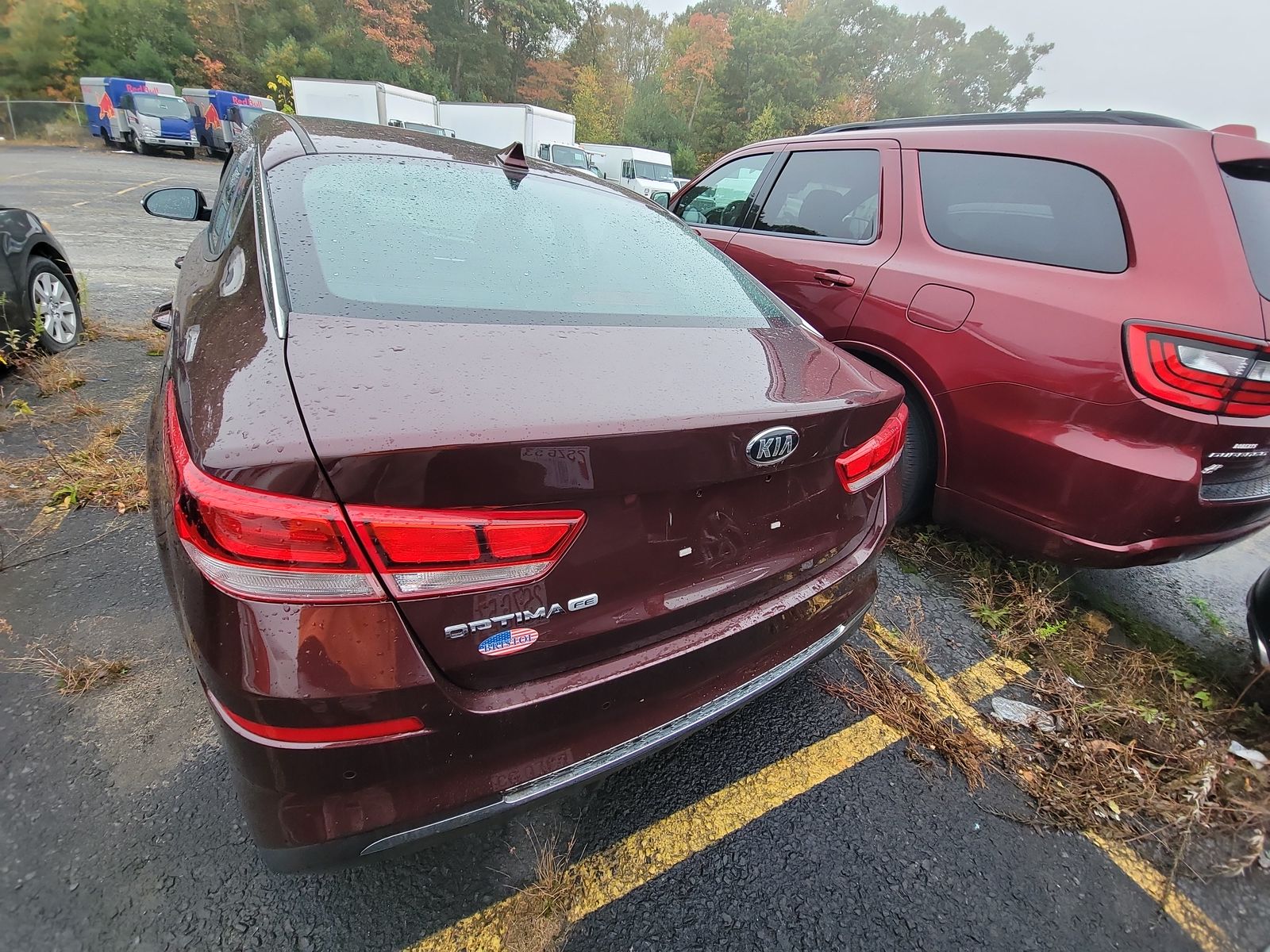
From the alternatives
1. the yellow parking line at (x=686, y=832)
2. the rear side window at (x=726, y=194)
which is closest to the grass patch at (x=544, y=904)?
the yellow parking line at (x=686, y=832)

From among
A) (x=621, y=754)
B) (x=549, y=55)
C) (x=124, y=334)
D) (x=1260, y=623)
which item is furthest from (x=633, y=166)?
(x=549, y=55)

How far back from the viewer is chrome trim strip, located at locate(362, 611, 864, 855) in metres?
1.18

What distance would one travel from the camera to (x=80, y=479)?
2902mm

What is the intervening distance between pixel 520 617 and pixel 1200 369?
2222mm

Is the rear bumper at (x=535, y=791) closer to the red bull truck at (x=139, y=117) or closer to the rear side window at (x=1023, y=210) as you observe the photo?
the rear side window at (x=1023, y=210)

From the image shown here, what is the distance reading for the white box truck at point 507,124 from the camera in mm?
21875

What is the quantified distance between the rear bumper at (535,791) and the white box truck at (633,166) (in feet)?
66.4

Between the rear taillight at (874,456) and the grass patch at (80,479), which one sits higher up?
the rear taillight at (874,456)

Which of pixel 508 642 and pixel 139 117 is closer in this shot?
pixel 508 642

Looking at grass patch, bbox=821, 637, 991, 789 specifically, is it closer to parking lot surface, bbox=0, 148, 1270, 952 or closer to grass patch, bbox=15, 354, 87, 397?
parking lot surface, bbox=0, 148, 1270, 952

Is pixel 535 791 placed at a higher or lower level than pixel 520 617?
lower

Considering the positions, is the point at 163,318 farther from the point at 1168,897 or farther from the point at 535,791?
the point at 1168,897

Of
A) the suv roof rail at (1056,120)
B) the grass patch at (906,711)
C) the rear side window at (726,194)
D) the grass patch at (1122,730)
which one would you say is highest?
the suv roof rail at (1056,120)

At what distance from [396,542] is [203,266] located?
5.19ft
